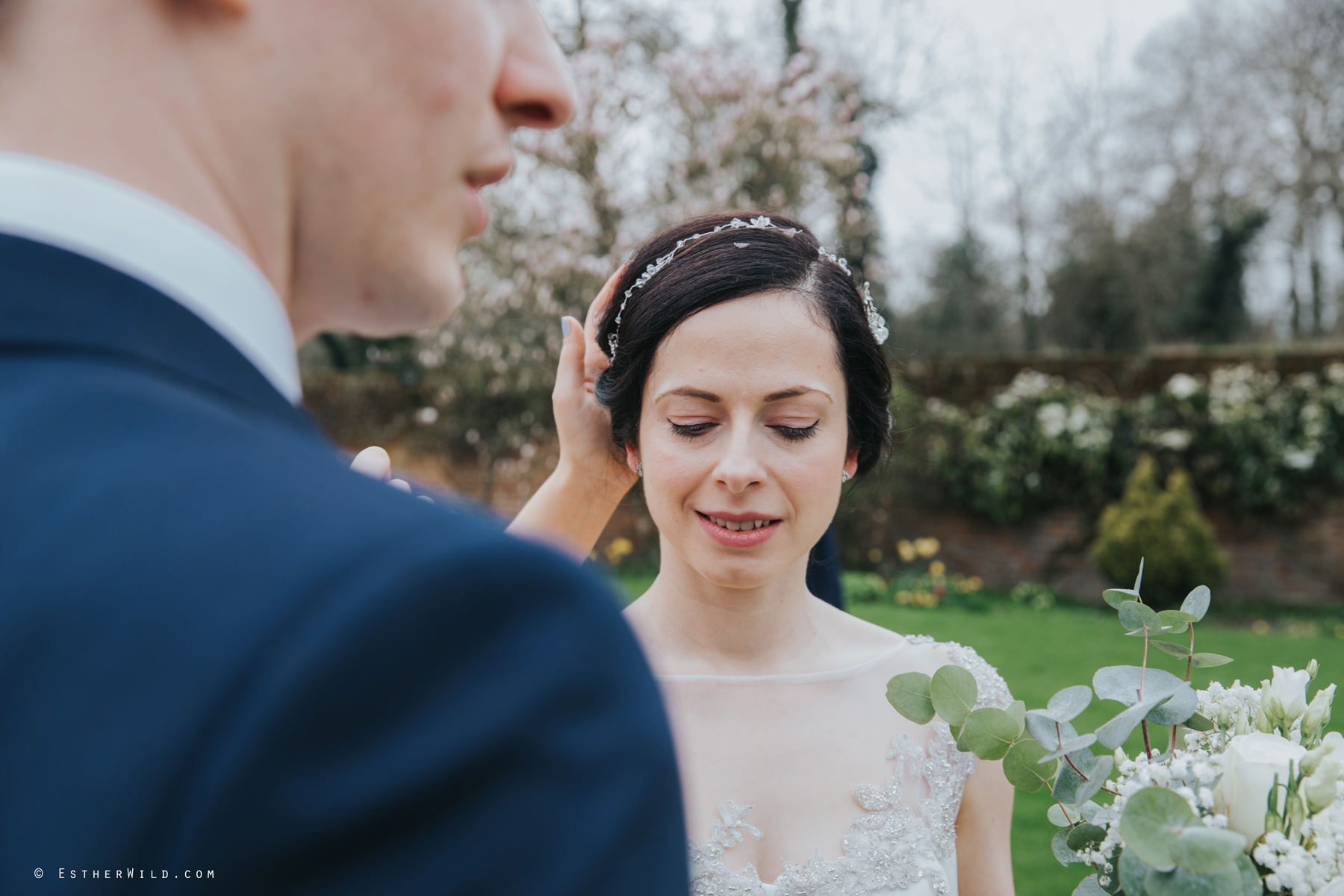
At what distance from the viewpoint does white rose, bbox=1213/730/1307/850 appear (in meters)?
1.06

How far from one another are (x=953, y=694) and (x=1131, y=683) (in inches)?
10.3

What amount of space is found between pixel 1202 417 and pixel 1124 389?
0.88 m

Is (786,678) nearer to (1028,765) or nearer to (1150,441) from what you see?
(1028,765)

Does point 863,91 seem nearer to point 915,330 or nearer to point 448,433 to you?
point 915,330

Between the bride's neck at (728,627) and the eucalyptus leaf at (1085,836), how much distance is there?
35.5 inches

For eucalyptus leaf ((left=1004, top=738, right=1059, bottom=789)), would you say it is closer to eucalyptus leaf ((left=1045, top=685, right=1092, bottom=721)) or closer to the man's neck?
eucalyptus leaf ((left=1045, top=685, right=1092, bottom=721))

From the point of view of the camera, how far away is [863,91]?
14.0m

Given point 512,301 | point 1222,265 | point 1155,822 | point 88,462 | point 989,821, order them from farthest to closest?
1. point 1222,265
2. point 512,301
3. point 989,821
4. point 1155,822
5. point 88,462

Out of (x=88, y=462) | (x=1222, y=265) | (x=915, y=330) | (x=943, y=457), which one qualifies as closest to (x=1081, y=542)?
(x=943, y=457)

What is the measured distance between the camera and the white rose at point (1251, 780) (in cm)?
106

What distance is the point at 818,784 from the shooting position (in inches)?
76.0

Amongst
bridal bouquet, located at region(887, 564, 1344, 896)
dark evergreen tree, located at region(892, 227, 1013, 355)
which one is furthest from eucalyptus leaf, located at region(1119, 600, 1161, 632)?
dark evergreen tree, located at region(892, 227, 1013, 355)

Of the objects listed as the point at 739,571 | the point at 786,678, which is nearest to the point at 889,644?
the point at 786,678

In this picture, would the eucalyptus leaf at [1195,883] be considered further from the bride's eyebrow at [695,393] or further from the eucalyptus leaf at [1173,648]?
the bride's eyebrow at [695,393]
